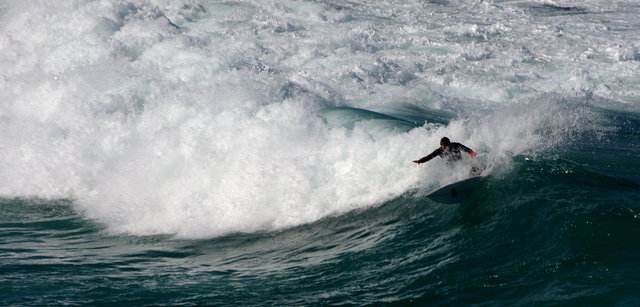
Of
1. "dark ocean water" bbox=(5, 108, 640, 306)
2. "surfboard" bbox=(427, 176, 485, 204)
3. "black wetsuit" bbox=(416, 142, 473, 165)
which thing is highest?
"black wetsuit" bbox=(416, 142, 473, 165)

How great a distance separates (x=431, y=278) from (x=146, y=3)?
16941 millimetres

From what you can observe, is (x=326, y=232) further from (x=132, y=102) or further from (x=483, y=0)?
(x=483, y=0)

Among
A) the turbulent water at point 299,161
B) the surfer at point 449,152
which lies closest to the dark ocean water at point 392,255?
the turbulent water at point 299,161

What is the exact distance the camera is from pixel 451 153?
11.8 meters

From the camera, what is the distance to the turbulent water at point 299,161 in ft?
29.2

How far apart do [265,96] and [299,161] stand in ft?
10.5

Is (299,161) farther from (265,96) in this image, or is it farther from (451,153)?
(265,96)

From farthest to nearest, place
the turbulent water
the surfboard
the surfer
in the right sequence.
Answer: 1. the surfer
2. the surfboard
3. the turbulent water

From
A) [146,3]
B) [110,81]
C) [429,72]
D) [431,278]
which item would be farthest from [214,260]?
[146,3]

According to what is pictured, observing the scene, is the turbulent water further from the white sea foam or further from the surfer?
the surfer

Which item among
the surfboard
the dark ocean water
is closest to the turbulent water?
the dark ocean water

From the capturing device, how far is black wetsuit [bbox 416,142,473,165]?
38.2ft

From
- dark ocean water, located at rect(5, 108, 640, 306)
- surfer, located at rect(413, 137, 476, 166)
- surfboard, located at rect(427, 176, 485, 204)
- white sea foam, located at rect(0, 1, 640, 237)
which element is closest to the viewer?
dark ocean water, located at rect(5, 108, 640, 306)

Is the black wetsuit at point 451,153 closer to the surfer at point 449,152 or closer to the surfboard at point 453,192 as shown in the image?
the surfer at point 449,152
